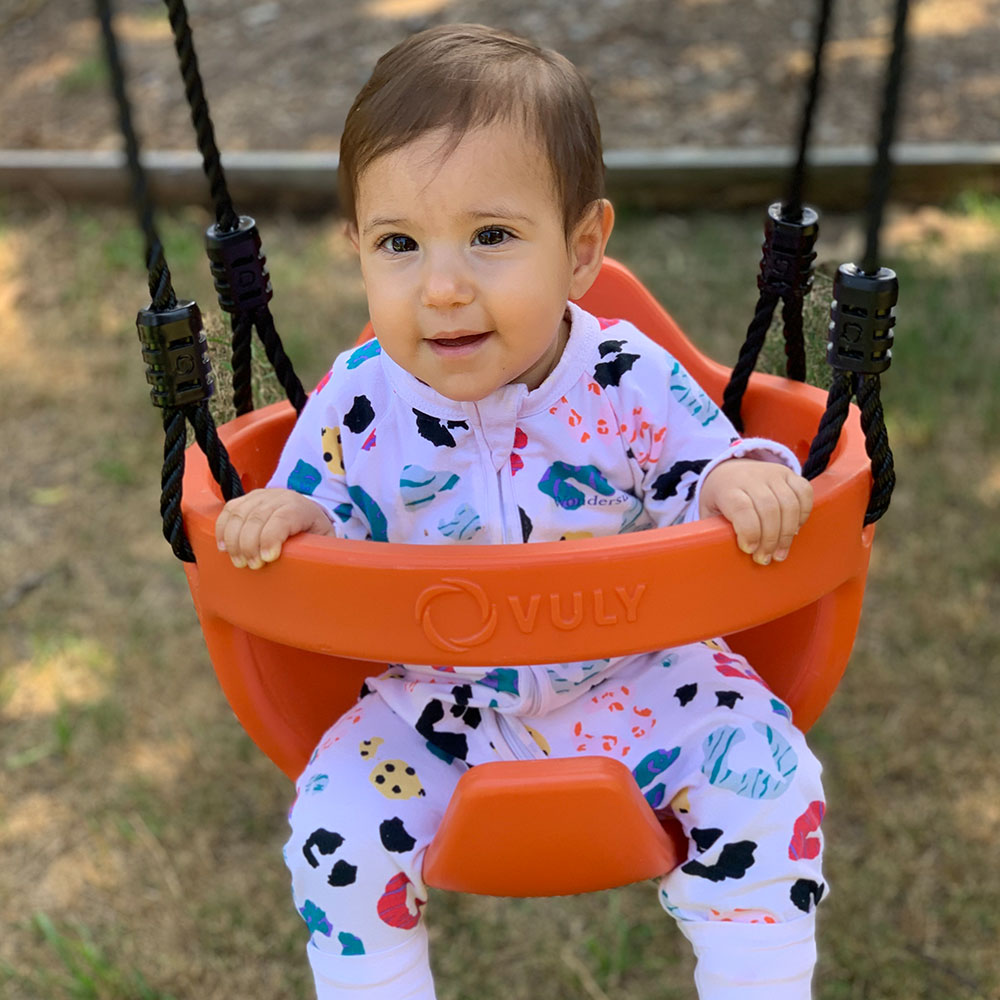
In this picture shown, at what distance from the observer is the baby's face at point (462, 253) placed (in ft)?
3.61

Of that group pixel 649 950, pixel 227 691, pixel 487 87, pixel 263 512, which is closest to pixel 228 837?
pixel 649 950

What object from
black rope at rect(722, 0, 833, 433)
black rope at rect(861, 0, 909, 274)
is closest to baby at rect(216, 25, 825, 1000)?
black rope at rect(722, 0, 833, 433)

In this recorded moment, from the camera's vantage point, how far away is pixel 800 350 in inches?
55.4

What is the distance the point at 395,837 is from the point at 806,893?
0.35 metres

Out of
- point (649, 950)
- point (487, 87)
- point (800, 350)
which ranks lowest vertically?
point (649, 950)

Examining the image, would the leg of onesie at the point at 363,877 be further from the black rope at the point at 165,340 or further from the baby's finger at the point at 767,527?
the baby's finger at the point at 767,527

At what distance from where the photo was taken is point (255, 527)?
3.63ft

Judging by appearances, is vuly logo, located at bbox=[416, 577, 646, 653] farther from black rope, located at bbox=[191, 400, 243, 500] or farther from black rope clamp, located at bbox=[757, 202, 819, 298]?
black rope clamp, located at bbox=[757, 202, 819, 298]

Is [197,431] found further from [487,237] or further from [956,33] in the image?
[956,33]

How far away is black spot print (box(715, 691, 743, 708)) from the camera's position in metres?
1.23

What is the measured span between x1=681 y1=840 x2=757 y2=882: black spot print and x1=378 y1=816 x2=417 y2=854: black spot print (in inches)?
10.1

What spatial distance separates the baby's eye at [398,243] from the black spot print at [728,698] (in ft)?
1.58

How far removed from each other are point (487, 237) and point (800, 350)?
0.43 meters

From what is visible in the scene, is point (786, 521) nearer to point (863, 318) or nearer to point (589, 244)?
point (863, 318)
